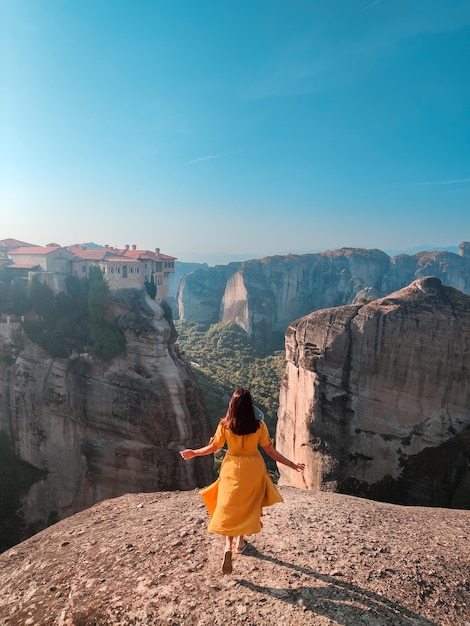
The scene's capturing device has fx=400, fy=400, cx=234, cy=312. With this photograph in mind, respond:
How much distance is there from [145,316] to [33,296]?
7373mm

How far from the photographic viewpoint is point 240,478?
5500 millimetres

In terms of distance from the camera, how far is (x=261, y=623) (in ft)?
15.8

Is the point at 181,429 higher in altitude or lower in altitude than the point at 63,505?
higher

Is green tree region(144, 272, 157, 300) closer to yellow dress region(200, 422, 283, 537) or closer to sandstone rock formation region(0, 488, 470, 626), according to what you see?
sandstone rock formation region(0, 488, 470, 626)

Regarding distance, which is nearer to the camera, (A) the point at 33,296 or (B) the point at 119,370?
(B) the point at 119,370

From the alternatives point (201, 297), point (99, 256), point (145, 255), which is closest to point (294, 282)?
point (201, 297)

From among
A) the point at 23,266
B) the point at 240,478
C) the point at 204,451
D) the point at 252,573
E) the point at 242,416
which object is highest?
the point at 23,266

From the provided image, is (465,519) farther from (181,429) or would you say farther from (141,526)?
(181,429)

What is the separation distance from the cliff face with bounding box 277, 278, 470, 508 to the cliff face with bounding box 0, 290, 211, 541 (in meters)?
6.67

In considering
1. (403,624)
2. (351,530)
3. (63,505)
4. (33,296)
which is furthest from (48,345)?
(403,624)

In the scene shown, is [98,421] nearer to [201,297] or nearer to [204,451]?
[204,451]

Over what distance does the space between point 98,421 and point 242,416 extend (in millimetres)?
17739

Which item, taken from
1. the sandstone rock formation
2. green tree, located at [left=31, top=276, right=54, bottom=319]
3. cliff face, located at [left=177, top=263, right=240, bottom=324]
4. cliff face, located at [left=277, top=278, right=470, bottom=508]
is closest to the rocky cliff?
cliff face, located at [left=177, top=263, right=240, bottom=324]

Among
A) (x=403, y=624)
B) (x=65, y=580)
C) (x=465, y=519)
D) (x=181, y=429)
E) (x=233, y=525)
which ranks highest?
(x=233, y=525)
